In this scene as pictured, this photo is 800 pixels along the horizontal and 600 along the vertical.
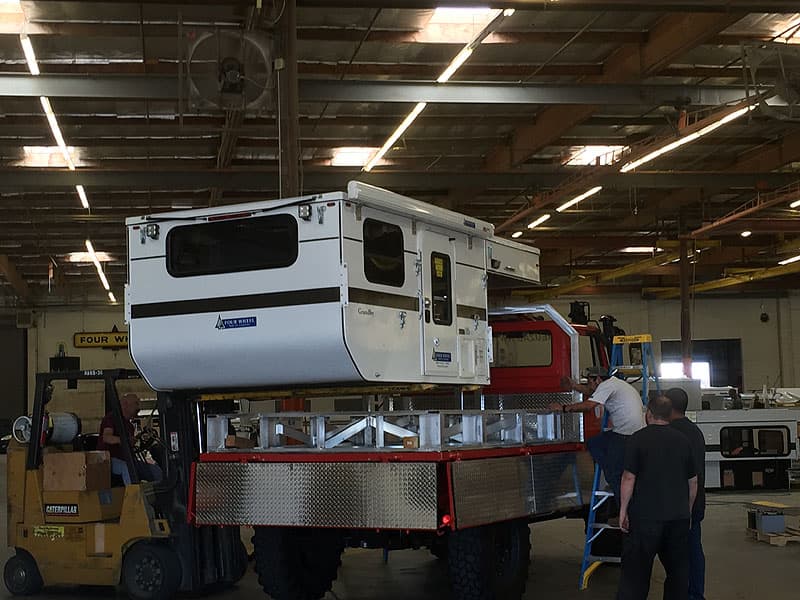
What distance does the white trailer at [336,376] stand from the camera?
7.25 m

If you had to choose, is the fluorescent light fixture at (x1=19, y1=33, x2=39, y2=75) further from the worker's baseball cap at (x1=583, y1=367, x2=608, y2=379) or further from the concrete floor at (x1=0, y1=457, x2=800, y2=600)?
the worker's baseball cap at (x1=583, y1=367, x2=608, y2=379)

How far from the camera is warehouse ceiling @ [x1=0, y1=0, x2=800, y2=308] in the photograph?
42.5ft

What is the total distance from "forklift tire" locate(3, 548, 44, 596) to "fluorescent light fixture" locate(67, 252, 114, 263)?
19979 mm

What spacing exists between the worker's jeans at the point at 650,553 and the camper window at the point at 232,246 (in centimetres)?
293

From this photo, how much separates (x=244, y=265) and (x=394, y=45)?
736 centimetres

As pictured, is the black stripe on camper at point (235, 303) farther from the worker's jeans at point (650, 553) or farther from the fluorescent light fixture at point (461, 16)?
the fluorescent light fixture at point (461, 16)

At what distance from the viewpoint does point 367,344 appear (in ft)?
24.1

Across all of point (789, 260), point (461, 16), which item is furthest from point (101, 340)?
point (789, 260)

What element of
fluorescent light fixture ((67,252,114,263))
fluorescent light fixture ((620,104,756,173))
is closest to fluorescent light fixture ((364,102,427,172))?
fluorescent light fixture ((620,104,756,173))

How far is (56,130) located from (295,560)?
1081cm

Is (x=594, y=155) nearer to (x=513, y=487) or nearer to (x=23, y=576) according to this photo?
(x=513, y=487)

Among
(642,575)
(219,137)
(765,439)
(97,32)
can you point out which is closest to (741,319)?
(765,439)

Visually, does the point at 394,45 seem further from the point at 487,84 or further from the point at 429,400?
the point at 429,400

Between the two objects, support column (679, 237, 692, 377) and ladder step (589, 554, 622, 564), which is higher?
support column (679, 237, 692, 377)
